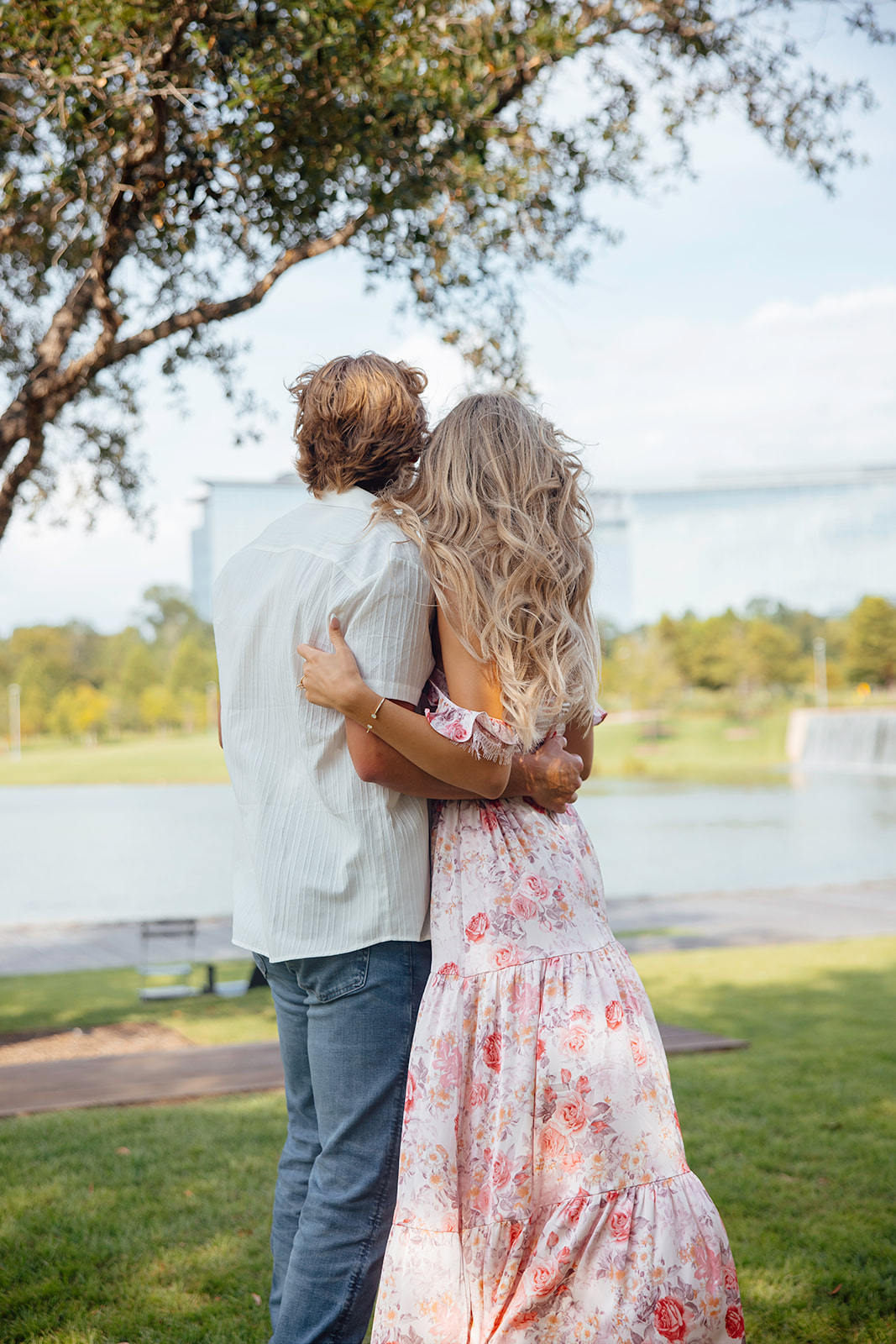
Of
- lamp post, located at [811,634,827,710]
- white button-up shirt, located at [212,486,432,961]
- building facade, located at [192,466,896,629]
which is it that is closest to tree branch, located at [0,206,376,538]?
white button-up shirt, located at [212,486,432,961]

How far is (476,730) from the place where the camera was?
150 centimetres

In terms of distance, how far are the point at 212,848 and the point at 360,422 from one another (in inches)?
789

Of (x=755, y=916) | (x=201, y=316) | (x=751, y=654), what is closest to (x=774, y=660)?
(x=751, y=654)

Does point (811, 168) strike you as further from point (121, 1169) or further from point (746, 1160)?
point (121, 1169)

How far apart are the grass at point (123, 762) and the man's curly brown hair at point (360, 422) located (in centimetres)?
1439

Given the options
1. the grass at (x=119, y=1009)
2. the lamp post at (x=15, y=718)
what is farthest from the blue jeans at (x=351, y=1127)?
the lamp post at (x=15, y=718)

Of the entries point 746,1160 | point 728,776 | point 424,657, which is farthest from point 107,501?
point 728,776

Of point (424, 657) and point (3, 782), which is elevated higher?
point (424, 657)

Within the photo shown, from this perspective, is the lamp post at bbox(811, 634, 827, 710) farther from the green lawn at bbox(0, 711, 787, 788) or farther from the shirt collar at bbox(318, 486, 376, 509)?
the shirt collar at bbox(318, 486, 376, 509)

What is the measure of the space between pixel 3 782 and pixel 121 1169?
20.2 meters

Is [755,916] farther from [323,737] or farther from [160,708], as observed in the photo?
[160,708]

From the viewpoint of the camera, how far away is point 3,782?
21719 mm

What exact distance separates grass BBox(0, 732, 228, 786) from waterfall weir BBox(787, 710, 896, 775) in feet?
66.5

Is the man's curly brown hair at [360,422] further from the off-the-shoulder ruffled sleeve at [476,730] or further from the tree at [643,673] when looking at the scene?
the tree at [643,673]
